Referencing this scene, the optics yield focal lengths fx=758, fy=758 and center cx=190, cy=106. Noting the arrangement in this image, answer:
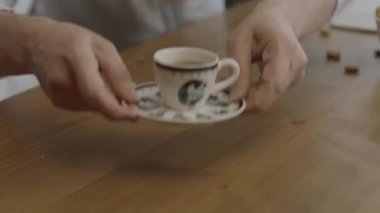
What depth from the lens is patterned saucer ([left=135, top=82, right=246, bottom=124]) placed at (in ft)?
2.65

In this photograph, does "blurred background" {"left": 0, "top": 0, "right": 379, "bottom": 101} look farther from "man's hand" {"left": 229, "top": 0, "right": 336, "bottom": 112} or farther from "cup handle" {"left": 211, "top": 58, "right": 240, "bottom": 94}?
"cup handle" {"left": 211, "top": 58, "right": 240, "bottom": 94}

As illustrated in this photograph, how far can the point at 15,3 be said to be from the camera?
1.29m

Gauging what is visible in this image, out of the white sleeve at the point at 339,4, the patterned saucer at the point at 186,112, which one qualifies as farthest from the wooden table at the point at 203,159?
the white sleeve at the point at 339,4

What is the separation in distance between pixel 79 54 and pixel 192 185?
0.58 ft

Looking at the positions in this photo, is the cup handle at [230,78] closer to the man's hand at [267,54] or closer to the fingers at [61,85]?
the man's hand at [267,54]

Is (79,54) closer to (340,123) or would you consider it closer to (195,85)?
(195,85)

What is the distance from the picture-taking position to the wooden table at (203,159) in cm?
74

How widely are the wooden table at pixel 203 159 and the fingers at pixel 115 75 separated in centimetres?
8

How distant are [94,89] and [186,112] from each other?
0.12 metres

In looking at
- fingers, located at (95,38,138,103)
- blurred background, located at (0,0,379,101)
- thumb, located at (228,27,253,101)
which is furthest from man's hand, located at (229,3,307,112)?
blurred background, located at (0,0,379,101)

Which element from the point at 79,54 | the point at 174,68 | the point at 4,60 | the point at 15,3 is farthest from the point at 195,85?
the point at 15,3

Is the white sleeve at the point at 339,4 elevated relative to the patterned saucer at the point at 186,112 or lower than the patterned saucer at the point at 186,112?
lower

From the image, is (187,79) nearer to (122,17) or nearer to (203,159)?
(203,159)

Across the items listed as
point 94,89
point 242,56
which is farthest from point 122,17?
point 94,89
